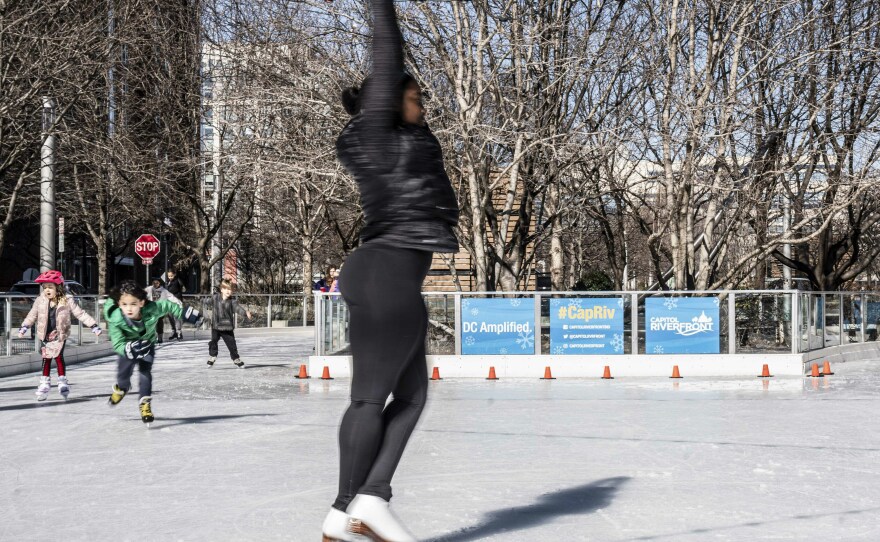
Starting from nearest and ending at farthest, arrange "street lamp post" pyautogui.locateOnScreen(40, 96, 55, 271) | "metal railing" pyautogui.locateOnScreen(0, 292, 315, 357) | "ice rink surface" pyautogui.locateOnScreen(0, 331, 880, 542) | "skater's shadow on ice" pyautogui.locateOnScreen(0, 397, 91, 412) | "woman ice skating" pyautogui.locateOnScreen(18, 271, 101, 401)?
"ice rink surface" pyautogui.locateOnScreen(0, 331, 880, 542) < "skater's shadow on ice" pyautogui.locateOnScreen(0, 397, 91, 412) < "woman ice skating" pyautogui.locateOnScreen(18, 271, 101, 401) < "metal railing" pyautogui.locateOnScreen(0, 292, 315, 357) < "street lamp post" pyautogui.locateOnScreen(40, 96, 55, 271)

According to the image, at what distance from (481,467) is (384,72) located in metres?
3.93

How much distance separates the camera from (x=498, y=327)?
18.4 metres

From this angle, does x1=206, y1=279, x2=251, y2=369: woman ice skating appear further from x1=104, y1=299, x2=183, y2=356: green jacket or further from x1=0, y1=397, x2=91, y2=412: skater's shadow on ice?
x1=104, y1=299, x2=183, y2=356: green jacket

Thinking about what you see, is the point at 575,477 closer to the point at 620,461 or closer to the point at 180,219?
the point at 620,461

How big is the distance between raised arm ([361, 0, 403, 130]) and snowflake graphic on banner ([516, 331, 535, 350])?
1445 cm

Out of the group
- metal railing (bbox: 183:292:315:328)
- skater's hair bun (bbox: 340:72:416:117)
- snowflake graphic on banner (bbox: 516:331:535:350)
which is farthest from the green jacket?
metal railing (bbox: 183:292:315:328)

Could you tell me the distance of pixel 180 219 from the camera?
45500mm

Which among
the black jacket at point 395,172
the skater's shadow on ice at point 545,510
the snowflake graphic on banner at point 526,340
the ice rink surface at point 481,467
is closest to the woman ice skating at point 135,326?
the ice rink surface at point 481,467

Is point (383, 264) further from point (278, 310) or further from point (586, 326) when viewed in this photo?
point (278, 310)

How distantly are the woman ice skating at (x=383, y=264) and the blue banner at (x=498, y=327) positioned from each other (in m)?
14.2

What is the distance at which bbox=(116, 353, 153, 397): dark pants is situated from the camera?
10.2m

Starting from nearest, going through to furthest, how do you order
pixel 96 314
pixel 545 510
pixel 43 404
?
pixel 545 510 → pixel 43 404 → pixel 96 314

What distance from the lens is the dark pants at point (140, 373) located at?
10.2 meters

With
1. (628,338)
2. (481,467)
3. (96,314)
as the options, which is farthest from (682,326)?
(96,314)
